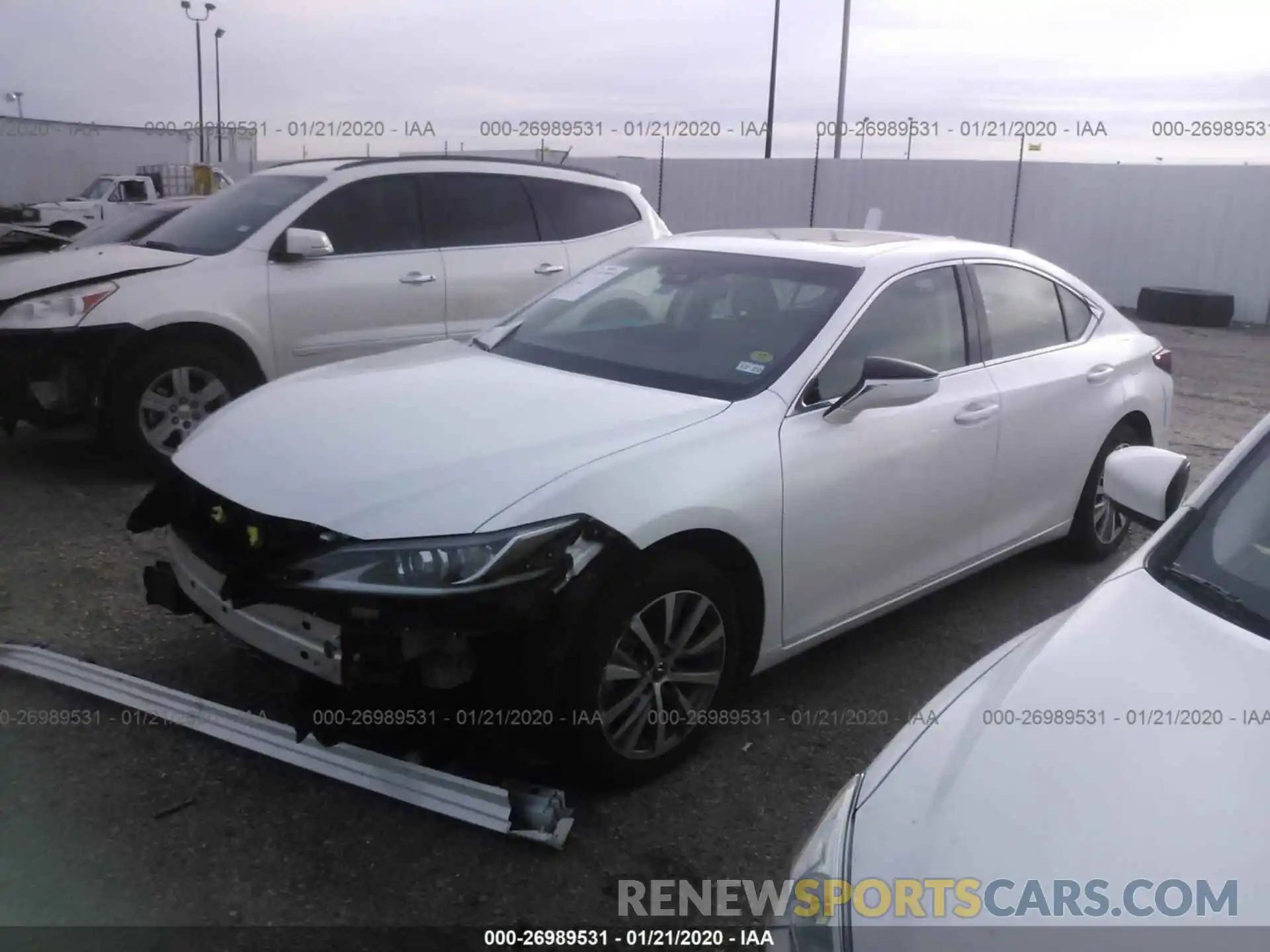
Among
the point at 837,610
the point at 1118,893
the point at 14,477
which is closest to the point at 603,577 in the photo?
the point at 837,610

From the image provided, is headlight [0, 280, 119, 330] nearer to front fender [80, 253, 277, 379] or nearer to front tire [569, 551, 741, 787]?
front fender [80, 253, 277, 379]

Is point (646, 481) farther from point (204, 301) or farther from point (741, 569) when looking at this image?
point (204, 301)

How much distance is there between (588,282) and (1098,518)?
104 inches

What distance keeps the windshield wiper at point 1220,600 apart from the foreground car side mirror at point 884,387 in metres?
1.37

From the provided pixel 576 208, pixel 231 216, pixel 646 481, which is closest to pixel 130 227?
pixel 231 216

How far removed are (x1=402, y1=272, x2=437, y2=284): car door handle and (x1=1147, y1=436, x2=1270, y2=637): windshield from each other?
530cm

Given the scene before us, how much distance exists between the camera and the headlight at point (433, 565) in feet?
9.22

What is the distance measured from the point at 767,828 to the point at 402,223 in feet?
16.4

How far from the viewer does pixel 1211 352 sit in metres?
14.0

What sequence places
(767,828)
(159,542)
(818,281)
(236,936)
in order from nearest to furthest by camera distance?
(236,936) < (767,828) < (818,281) < (159,542)

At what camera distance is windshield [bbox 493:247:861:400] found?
381 cm

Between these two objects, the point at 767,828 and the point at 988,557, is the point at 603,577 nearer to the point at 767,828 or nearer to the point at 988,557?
the point at 767,828

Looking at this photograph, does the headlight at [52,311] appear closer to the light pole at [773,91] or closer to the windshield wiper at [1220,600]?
the windshield wiper at [1220,600]

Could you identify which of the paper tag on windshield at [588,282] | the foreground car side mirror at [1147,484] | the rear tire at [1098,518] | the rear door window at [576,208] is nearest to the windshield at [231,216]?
the rear door window at [576,208]
